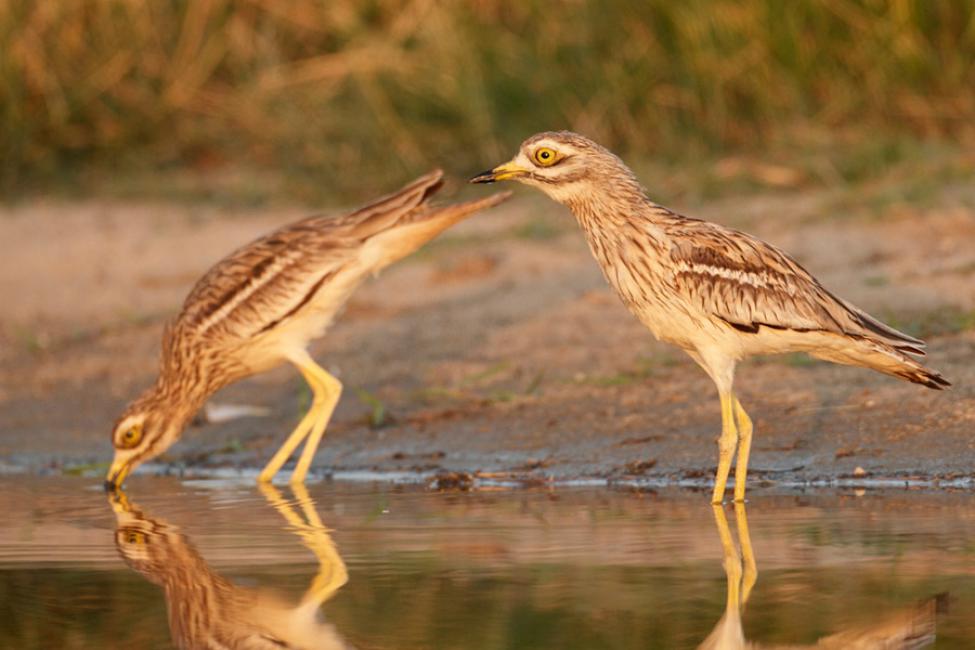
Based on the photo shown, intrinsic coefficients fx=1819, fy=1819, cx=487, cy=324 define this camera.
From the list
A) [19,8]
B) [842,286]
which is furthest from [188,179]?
[842,286]

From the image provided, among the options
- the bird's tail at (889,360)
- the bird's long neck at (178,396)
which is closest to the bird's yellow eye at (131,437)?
the bird's long neck at (178,396)

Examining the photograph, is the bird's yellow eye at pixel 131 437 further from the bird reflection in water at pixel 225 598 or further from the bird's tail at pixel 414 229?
the bird reflection in water at pixel 225 598

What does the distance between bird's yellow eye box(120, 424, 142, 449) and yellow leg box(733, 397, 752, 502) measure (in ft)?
8.37

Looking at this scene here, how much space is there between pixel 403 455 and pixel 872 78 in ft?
15.2

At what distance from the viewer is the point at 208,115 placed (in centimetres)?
1309

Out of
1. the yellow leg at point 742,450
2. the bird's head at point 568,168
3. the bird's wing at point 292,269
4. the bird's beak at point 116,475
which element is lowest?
the bird's beak at point 116,475

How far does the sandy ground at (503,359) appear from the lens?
703cm

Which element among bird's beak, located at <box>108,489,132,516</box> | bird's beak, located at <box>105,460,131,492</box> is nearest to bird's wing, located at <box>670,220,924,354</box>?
bird's beak, located at <box>108,489,132,516</box>

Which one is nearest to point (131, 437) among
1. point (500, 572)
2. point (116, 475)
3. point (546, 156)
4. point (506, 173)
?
point (116, 475)

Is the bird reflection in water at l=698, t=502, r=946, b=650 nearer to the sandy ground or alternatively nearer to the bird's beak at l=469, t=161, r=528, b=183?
the sandy ground

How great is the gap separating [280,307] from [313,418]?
502 mm

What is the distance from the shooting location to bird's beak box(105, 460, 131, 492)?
7.32 m

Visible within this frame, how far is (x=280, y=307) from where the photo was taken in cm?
769

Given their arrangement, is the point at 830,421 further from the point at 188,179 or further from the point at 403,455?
the point at 188,179
